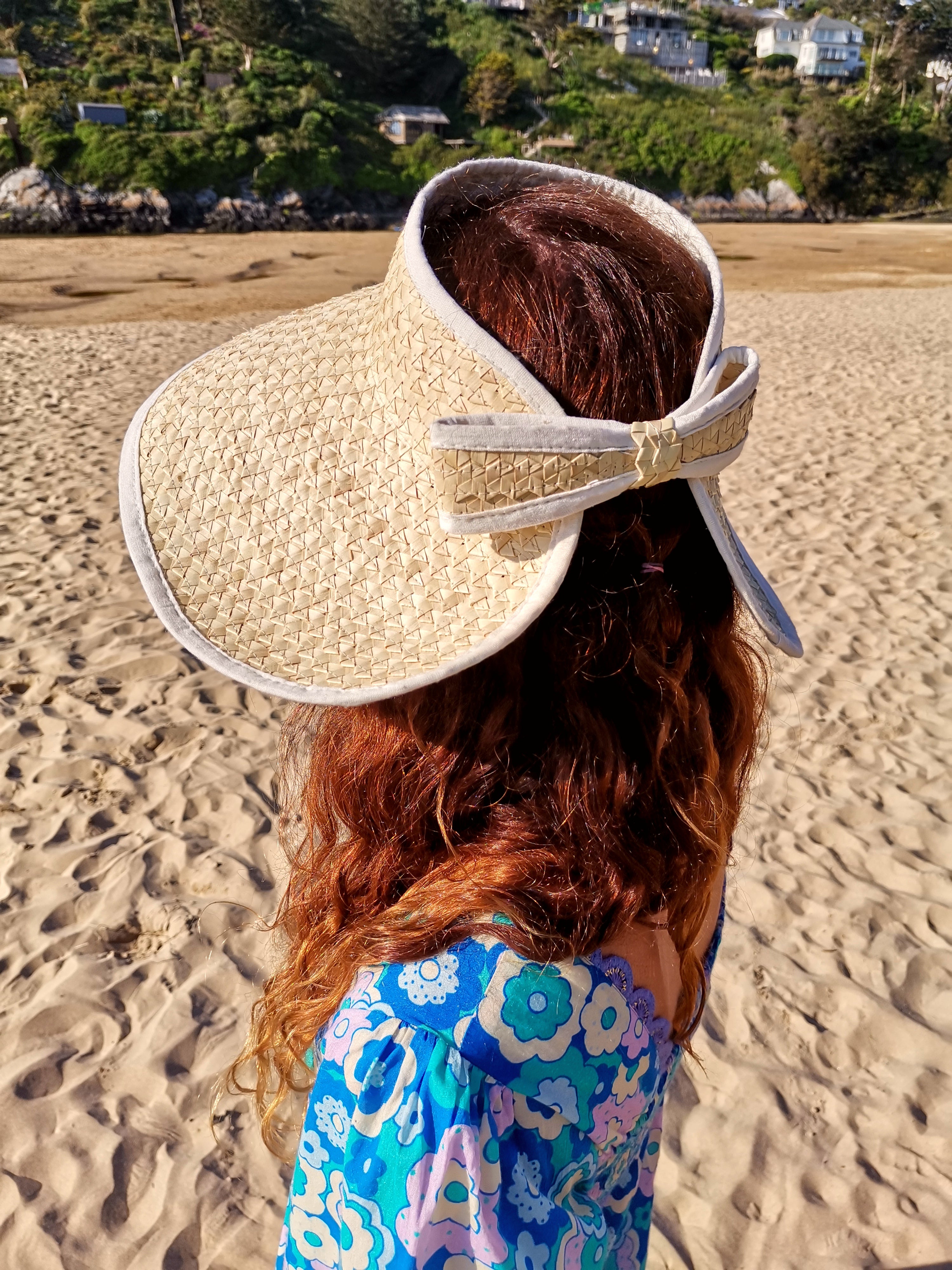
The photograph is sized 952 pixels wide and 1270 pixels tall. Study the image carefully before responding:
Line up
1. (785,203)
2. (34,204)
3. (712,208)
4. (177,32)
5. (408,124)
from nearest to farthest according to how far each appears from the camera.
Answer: (34,204) < (408,124) < (712,208) < (785,203) < (177,32)

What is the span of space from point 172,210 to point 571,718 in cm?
3165

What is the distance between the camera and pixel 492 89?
1639 inches

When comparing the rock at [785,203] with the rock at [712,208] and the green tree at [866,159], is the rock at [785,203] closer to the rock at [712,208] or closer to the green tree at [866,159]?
the green tree at [866,159]

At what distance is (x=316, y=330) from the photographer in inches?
39.6

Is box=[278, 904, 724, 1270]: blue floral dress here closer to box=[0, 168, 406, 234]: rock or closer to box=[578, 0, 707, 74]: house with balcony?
box=[0, 168, 406, 234]: rock

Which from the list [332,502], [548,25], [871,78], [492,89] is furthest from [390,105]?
[332,502]

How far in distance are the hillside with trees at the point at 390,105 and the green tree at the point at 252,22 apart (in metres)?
0.08

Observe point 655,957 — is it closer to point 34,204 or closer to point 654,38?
point 34,204

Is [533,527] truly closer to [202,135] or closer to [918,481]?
[918,481]

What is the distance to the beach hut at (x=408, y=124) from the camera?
37.8 meters

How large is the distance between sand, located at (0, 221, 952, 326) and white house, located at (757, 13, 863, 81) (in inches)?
1452

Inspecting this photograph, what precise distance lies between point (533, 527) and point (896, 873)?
9.12ft

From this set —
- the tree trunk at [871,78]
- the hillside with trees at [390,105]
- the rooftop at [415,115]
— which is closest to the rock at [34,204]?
the hillside with trees at [390,105]

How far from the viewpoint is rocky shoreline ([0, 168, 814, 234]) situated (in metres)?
25.5
